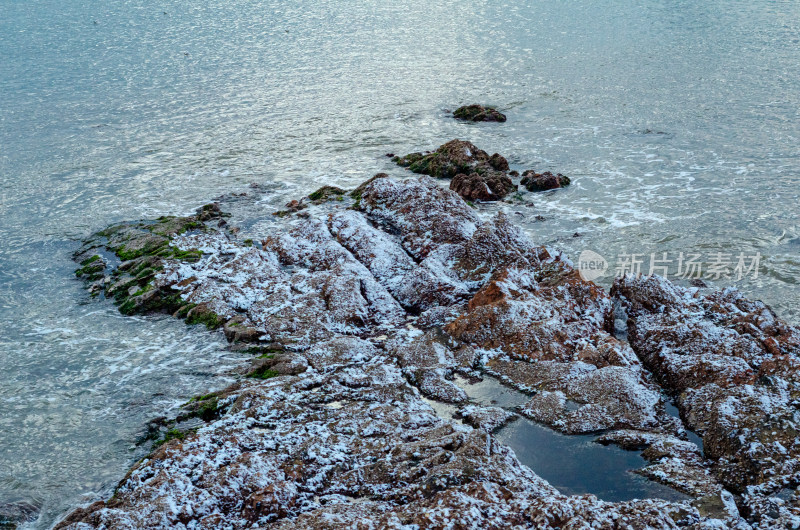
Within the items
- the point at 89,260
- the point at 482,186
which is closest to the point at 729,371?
the point at 482,186

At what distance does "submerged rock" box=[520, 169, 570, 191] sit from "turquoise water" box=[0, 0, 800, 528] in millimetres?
535

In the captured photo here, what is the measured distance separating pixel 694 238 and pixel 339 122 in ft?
54.4

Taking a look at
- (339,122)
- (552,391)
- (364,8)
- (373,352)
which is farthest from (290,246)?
(364,8)

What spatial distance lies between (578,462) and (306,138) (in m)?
20.4

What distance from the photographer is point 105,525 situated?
7.42 m

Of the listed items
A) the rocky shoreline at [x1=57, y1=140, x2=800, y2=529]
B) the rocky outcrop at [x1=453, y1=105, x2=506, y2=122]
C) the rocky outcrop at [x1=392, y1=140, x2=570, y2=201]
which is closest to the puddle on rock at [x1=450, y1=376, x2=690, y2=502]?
the rocky shoreline at [x1=57, y1=140, x2=800, y2=529]

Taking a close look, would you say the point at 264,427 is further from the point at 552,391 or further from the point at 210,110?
the point at 210,110

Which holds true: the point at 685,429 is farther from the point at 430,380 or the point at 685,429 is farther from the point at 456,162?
A: the point at 456,162

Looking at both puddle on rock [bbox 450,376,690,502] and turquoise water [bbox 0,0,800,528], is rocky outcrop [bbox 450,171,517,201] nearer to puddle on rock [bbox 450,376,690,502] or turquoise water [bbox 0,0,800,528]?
turquoise water [bbox 0,0,800,528]

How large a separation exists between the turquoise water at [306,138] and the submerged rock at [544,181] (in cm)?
53

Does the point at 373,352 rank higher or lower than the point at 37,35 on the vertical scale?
lower

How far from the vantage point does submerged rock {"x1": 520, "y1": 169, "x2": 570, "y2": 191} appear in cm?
1983

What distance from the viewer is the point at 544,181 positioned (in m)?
19.8

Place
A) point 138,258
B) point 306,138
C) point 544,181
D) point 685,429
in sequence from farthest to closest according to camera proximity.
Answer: point 306,138 < point 544,181 < point 138,258 < point 685,429
